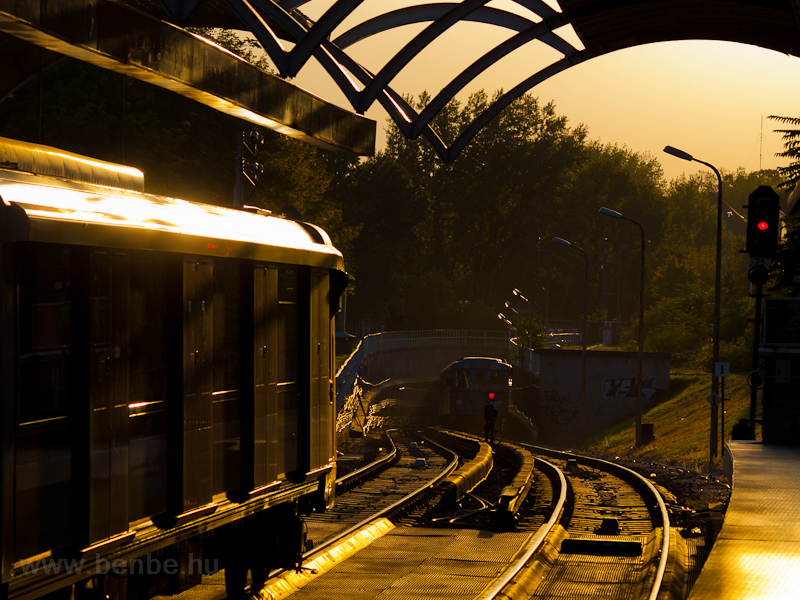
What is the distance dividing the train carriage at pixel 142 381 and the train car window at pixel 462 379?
32.3 meters

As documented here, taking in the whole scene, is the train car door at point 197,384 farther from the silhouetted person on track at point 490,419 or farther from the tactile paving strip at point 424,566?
the silhouetted person on track at point 490,419

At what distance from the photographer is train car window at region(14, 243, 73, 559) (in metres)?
5.78

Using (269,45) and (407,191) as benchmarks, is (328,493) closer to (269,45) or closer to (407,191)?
(269,45)

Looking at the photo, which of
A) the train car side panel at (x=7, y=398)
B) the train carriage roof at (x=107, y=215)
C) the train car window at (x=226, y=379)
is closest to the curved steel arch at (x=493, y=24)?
the train carriage roof at (x=107, y=215)

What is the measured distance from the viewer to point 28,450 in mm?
5805

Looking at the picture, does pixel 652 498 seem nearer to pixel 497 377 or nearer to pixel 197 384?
pixel 197 384

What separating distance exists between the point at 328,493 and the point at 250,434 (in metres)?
2.32

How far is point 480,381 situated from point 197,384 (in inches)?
1374

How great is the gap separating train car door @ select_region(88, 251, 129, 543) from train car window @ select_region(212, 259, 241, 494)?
1.33 metres

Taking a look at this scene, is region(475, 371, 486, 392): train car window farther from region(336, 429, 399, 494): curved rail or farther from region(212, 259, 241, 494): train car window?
region(212, 259, 241, 494): train car window

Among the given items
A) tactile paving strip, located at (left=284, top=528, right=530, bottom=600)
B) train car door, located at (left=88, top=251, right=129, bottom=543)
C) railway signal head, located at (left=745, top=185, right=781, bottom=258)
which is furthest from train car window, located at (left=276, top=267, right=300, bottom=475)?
railway signal head, located at (left=745, top=185, right=781, bottom=258)

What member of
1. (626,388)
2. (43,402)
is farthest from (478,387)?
(43,402)

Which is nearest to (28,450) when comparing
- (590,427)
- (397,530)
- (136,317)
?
(136,317)

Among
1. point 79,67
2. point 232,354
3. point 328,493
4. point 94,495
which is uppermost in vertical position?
point 79,67
